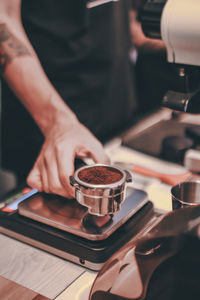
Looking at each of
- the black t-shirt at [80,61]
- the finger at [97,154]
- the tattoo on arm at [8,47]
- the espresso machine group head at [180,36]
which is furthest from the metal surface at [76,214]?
the black t-shirt at [80,61]

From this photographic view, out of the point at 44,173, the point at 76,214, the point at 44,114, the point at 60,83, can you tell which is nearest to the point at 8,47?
the point at 44,114

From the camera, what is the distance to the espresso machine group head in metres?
0.86

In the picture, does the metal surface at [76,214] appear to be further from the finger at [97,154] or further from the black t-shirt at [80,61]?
the black t-shirt at [80,61]

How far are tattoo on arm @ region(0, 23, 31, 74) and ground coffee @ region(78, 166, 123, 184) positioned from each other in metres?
0.61

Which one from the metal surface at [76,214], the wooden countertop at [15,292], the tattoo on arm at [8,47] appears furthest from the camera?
the tattoo on arm at [8,47]

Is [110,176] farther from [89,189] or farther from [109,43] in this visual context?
[109,43]

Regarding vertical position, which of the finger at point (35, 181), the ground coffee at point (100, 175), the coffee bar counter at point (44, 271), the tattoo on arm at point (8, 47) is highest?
the tattoo on arm at point (8, 47)

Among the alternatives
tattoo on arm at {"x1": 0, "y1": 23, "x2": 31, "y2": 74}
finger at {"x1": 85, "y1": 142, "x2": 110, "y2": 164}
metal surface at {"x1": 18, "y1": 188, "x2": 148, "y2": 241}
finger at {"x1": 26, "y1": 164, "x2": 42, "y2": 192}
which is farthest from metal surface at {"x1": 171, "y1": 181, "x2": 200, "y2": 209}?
tattoo on arm at {"x1": 0, "y1": 23, "x2": 31, "y2": 74}

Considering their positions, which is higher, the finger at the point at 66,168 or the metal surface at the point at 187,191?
the finger at the point at 66,168

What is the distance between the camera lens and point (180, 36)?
2.88 ft

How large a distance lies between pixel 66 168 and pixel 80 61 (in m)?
0.81

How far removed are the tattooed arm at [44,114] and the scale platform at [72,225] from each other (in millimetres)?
48

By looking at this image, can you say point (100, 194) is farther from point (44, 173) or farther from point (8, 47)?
point (8, 47)

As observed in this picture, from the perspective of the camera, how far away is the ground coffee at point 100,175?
0.89 m
